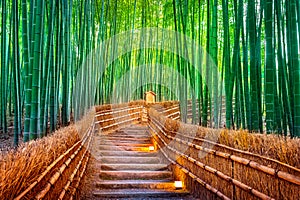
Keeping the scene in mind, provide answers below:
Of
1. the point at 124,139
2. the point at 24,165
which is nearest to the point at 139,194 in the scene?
the point at 24,165

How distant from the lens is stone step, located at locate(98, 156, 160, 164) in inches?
222

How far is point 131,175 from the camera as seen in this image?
16.1 ft

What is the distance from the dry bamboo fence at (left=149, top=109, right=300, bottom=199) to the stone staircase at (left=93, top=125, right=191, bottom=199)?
23cm

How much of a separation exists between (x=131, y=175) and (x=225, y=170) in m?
2.01

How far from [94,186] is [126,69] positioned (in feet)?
28.1

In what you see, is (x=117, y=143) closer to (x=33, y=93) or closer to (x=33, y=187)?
(x=33, y=93)

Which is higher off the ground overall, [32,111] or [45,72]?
[45,72]

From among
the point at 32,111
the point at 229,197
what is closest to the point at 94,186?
the point at 32,111

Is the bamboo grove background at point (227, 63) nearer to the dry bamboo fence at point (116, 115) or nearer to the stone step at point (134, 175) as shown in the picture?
the stone step at point (134, 175)

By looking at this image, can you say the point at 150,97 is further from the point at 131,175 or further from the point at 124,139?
the point at 131,175

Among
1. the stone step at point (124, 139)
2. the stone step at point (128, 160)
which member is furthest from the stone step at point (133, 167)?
the stone step at point (124, 139)

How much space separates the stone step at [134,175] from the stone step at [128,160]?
680 mm

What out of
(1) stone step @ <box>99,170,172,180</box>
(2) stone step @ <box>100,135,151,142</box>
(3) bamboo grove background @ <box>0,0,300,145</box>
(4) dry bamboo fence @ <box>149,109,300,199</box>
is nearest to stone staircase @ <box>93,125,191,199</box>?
(1) stone step @ <box>99,170,172,180</box>

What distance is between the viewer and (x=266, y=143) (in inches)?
95.4
